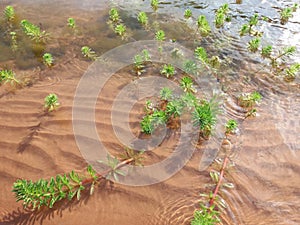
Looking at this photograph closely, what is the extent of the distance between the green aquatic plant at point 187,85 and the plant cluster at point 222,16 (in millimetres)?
2631

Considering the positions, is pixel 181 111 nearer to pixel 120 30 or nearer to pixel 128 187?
pixel 128 187

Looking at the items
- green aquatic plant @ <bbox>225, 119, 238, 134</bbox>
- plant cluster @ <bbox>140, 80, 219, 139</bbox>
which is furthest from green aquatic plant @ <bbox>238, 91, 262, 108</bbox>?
green aquatic plant @ <bbox>225, 119, 238, 134</bbox>

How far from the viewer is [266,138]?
449 cm

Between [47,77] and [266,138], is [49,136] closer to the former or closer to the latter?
[47,77]

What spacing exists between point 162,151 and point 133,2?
570 cm

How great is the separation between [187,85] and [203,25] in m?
2.50

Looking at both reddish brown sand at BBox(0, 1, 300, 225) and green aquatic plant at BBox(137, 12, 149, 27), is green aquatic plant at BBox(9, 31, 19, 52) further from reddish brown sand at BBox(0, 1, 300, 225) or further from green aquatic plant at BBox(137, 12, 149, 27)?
green aquatic plant at BBox(137, 12, 149, 27)

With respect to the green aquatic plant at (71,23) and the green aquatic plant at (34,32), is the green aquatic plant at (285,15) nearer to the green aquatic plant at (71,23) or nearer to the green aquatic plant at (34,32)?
the green aquatic plant at (71,23)

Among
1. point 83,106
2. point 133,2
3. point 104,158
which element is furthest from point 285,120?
point 133,2

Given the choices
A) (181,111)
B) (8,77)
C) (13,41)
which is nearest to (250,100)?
(181,111)

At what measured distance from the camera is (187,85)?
5168mm

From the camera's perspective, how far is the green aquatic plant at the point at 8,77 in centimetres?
531

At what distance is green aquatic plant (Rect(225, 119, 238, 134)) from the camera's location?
4461 mm

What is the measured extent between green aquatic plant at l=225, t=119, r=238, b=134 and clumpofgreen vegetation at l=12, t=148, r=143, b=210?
153cm
